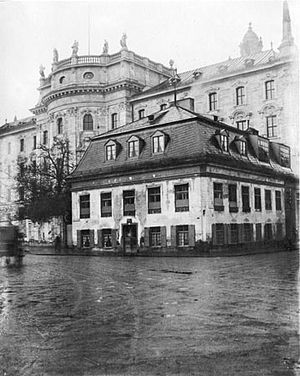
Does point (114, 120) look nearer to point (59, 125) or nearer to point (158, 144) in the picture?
point (59, 125)

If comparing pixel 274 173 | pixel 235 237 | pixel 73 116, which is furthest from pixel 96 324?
pixel 73 116

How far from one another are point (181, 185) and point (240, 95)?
757 inches

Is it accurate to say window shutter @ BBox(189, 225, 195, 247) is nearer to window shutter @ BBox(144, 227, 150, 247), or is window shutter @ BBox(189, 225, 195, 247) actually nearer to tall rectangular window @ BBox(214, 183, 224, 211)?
tall rectangular window @ BBox(214, 183, 224, 211)

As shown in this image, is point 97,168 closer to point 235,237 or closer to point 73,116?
point 235,237

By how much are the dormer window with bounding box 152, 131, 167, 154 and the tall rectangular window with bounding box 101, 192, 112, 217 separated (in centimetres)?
402

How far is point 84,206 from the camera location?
2938cm

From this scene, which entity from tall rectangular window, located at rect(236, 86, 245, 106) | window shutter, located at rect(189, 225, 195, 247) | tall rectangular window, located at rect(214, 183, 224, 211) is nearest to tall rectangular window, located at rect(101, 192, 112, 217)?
window shutter, located at rect(189, 225, 195, 247)

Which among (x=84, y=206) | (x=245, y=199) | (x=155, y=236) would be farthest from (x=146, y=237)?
(x=245, y=199)

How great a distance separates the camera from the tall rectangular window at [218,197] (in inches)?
959

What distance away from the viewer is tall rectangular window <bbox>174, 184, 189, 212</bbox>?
24.6 meters

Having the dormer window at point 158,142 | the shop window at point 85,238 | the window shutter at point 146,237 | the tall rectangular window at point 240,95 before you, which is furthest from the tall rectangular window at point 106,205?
the tall rectangular window at point 240,95

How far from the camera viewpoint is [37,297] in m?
9.75

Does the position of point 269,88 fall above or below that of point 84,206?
above

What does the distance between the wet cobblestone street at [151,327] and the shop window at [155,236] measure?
1343cm
